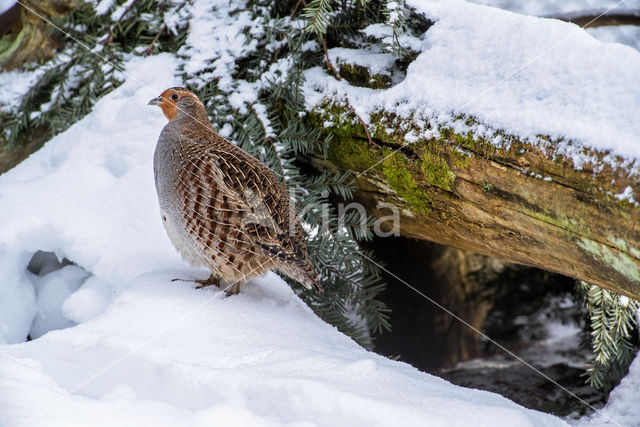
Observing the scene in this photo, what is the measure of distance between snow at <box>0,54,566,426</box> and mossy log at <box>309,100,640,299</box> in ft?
2.17

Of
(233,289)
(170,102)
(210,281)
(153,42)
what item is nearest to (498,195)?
(233,289)

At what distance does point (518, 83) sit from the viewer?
2.11 metres

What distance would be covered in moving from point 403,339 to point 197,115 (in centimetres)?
231

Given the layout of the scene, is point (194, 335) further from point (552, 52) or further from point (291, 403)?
point (552, 52)

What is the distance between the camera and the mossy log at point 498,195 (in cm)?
182

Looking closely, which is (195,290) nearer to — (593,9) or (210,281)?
(210,281)

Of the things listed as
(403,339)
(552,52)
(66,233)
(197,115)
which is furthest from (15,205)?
(403,339)

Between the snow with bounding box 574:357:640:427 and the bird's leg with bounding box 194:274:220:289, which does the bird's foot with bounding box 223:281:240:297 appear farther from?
the snow with bounding box 574:357:640:427

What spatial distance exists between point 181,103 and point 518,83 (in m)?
1.53

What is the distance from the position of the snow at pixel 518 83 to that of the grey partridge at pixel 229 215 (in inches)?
26.0

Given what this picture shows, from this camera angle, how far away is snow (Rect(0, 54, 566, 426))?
4.66ft

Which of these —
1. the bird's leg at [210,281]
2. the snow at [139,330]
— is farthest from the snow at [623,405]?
the bird's leg at [210,281]

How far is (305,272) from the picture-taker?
223 cm

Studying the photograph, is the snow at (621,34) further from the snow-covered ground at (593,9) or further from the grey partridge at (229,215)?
the grey partridge at (229,215)
